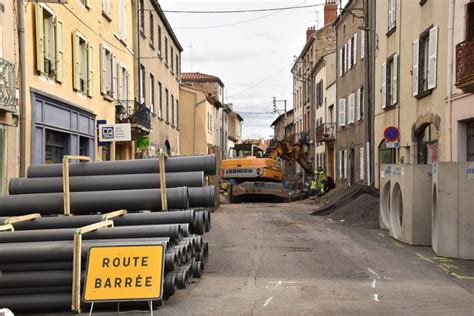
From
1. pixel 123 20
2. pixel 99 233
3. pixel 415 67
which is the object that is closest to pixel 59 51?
pixel 123 20

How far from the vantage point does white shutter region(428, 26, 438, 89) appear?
53.8 feet

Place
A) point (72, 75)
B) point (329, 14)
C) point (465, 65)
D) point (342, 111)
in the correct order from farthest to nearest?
point (329, 14)
point (342, 111)
point (72, 75)
point (465, 65)

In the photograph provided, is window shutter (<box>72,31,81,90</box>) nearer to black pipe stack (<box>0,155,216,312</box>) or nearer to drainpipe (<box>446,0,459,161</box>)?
black pipe stack (<box>0,155,216,312</box>)

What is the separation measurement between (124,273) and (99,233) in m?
0.79

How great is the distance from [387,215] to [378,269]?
19.0 ft

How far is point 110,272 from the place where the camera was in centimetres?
626

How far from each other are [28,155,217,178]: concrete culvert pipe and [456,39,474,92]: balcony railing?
7536 mm

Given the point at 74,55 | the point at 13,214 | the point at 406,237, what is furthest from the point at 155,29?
the point at 13,214

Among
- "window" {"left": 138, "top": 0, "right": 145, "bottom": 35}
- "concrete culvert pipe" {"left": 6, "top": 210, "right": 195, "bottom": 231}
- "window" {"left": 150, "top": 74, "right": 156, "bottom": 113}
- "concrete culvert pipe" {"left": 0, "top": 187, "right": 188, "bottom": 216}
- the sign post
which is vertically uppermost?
"window" {"left": 138, "top": 0, "right": 145, "bottom": 35}

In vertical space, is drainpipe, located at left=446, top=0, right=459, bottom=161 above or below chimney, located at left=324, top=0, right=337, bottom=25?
below

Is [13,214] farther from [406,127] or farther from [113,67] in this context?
[406,127]

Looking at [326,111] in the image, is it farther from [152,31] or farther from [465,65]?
[465,65]

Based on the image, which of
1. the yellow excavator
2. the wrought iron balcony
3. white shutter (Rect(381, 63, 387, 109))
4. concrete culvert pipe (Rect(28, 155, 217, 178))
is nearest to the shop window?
the wrought iron balcony

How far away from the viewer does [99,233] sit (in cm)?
684
